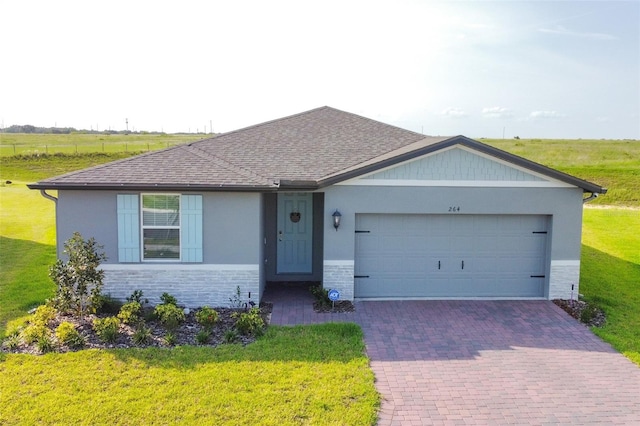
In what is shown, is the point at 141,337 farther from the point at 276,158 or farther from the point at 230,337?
the point at 276,158

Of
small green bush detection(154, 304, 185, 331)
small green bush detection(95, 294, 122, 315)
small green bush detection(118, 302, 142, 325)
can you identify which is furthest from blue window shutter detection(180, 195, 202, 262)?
small green bush detection(95, 294, 122, 315)

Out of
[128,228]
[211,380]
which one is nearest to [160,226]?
[128,228]

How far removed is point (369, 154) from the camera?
13406mm

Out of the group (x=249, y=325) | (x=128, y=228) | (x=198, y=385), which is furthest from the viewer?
(x=128, y=228)

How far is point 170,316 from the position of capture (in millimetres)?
9742

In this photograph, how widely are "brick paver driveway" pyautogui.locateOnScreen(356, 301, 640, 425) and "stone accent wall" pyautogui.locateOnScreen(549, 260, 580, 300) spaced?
869mm

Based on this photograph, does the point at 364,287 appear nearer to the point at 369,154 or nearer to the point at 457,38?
the point at 369,154

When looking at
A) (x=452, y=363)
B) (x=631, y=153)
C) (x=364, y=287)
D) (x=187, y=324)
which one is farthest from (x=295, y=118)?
(x=631, y=153)

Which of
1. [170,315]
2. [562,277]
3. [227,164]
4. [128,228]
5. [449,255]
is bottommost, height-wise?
[170,315]

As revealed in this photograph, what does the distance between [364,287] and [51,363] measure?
6.68 m

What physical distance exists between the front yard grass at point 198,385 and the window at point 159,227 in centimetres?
300

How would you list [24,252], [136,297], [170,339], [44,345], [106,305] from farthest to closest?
[24,252], [136,297], [106,305], [170,339], [44,345]

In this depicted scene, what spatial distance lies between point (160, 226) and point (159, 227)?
3 centimetres

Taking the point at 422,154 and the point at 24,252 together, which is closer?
the point at 422,154
